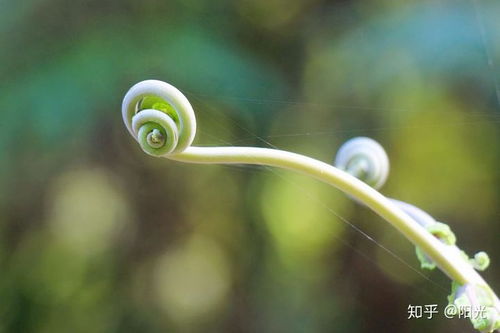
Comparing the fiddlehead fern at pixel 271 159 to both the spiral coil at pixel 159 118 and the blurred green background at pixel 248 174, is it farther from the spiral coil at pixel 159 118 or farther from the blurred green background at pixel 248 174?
the blurred green background at pixel 248 174

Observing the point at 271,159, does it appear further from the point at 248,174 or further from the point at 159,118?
the point at 248,174

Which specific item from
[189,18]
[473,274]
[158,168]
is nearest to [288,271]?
[158,168]

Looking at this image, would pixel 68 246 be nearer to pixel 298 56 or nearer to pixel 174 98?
pixel 298 56

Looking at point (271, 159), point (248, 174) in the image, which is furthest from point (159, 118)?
point (248, 174)

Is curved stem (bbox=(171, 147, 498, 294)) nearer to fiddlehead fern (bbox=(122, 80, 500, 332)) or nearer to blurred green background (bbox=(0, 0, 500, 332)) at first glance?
fiddlehead fern (bbox=(122, 80, 500, 332))

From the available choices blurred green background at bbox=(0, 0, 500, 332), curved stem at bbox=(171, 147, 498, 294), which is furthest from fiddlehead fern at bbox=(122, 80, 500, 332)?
blurred green background at bbox=(0, 0, 500, 332)

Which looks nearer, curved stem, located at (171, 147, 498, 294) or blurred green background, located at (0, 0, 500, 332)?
curved stem, located at (171, 147, 498, 294)

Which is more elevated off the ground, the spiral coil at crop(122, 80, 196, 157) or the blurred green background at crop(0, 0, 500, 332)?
the blurred green background at crop(0, 0, 500, 332)

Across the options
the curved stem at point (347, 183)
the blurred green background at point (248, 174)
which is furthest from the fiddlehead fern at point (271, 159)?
the blurred green background at point (248, 174)
